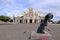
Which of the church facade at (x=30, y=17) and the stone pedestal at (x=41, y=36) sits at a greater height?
the stone pedestal at (x=41, y=36)

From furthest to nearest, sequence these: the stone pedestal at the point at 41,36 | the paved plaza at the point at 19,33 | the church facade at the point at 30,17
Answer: the church facade at the point at 30,17
the paved plaza at the point at 19,33
the stone pedestal at the point at 41,36

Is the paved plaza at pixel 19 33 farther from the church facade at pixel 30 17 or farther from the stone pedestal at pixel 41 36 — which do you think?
the church facade at pixel 30 17

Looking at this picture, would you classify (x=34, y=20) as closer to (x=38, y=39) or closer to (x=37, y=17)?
(x=37, y=17)

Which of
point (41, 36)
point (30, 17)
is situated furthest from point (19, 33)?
point (30, 17)

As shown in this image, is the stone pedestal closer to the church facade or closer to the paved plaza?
the paved plaza

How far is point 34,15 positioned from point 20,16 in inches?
356

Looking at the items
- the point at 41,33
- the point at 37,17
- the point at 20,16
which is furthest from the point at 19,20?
the point at 41,33

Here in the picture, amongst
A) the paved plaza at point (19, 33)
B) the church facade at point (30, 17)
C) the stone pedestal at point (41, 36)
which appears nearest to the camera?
the stone pedestal at point (41, 36)

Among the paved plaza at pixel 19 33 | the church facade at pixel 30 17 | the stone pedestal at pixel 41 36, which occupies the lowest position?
the church facade at pixel 30 17

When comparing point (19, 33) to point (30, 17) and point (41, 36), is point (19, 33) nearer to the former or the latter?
point (41, 36)

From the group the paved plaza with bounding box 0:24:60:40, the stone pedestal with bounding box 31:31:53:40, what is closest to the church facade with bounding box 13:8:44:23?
the paved plaza with bounding box 0:24:60:40

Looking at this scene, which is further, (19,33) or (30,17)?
(30,17)

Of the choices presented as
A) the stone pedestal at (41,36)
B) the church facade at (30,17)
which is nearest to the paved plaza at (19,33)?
the stone pedestal at (41,36)

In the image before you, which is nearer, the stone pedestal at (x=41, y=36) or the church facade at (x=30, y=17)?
the stone pedestal at (x=41, y=36)
